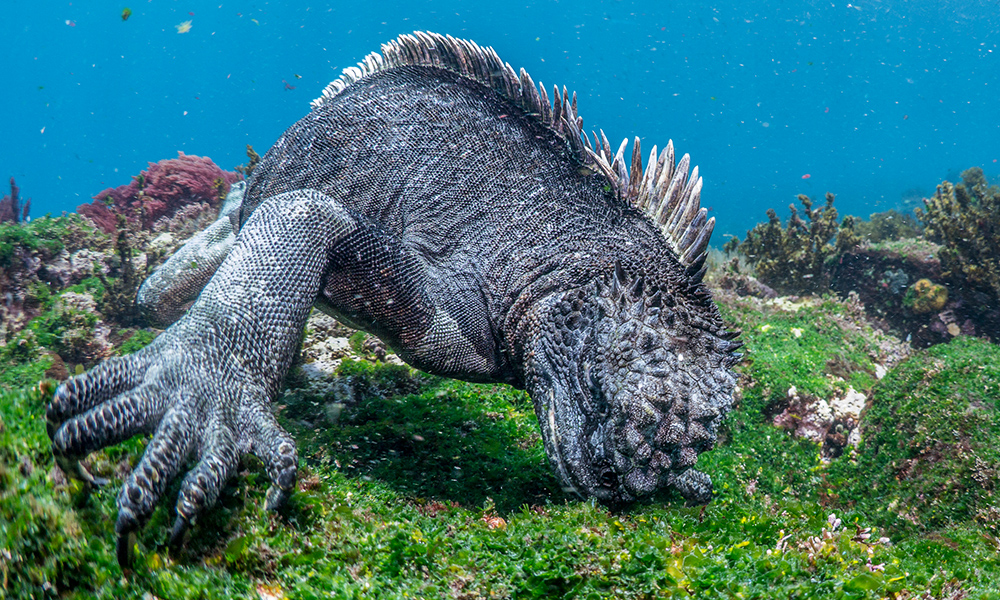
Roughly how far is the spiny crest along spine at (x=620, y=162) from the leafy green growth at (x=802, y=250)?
8.26m

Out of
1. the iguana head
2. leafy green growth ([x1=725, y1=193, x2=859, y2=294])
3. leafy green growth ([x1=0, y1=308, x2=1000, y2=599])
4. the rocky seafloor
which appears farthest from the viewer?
leafy green growth ([x1=725, y1=193, x2=859, y2=294])

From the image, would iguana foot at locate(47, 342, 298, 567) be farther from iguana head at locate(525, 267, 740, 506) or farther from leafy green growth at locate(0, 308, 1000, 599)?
iguana head at locate(525, 267, 740, 506)

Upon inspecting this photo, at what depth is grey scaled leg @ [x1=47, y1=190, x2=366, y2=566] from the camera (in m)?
1.90

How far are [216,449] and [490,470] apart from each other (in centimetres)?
200

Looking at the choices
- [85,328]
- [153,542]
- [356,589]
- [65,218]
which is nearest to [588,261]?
[356,589]

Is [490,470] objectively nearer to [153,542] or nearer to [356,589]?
[356,589]

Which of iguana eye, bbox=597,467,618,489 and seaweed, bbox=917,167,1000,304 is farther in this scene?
seaweed, bbox=917,167,1000,304

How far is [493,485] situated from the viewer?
11.4ft

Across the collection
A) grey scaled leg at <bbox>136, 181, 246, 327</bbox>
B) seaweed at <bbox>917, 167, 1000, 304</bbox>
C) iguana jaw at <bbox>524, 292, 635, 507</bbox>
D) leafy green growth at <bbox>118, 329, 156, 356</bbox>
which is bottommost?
iguana jaw at <bbox>524, 292, 635, 507</bbox>

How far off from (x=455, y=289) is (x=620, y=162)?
1.42 meters

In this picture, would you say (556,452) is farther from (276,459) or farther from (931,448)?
(931,448)

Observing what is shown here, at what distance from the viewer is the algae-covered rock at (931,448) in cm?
385

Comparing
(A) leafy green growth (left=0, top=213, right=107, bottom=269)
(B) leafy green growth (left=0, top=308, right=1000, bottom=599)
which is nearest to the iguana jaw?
(B) leafy green growth (left=0, top=308, right=1000, bottom=599)

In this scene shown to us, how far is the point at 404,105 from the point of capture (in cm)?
418
